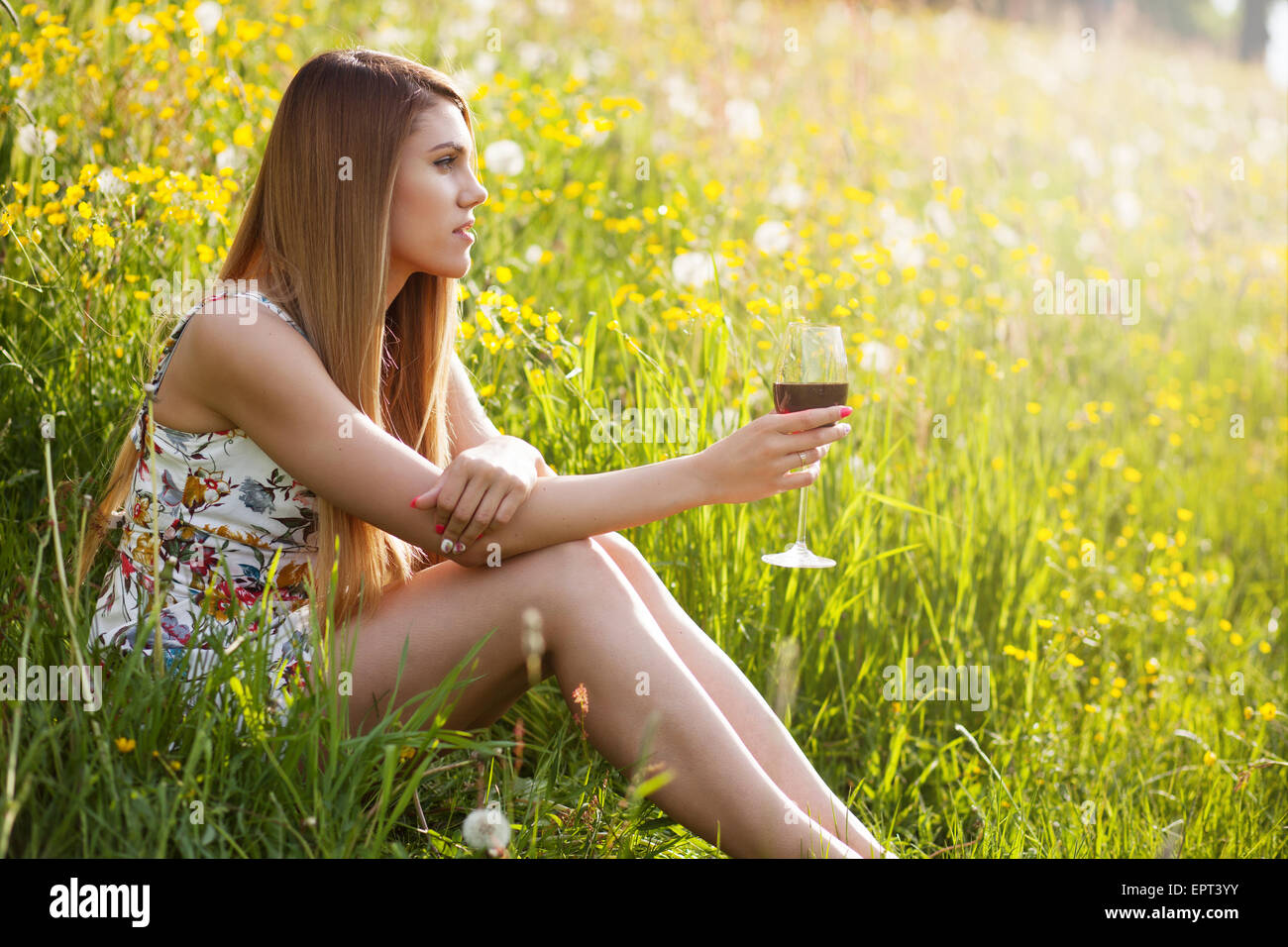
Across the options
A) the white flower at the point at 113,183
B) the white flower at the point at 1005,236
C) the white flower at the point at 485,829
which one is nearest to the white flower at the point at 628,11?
the white flower at the point at 1005,236

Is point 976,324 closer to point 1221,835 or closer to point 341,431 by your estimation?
point 1221,835

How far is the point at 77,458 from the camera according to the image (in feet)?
7.70

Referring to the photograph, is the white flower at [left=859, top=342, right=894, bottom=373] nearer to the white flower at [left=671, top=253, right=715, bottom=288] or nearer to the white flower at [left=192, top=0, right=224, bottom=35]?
the white flower at [left=671, top=253, right=715, bottom=288]

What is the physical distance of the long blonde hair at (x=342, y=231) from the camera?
1869 mm

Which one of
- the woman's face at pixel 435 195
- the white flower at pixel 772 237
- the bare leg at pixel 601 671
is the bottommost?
the bare leg at pixel 601 671

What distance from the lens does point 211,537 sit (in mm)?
1856

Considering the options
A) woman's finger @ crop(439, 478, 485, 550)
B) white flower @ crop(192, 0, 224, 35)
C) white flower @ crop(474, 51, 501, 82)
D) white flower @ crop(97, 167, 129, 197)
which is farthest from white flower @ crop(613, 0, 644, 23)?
woman's finger @ crop(439, 478, 485, 550)

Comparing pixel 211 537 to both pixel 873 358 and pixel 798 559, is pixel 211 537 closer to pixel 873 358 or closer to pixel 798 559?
pixel 798 559

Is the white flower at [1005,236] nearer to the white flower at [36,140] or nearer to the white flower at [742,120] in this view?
the white flower at [742,120]

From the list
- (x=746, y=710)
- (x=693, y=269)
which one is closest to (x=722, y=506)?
(x=746, y=710)

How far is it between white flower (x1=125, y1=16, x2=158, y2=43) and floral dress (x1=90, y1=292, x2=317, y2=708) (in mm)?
1176

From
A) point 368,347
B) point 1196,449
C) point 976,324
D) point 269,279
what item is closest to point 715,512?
point 368,347

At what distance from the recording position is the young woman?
1.75 m

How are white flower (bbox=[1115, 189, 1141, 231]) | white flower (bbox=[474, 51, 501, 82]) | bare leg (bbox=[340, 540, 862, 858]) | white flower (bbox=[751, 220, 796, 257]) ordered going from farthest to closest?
white flower (bbox=[1115, 189, 1141, 231]) → white flower (bbox=[474, 51, 501, 82]) → white flower (bbox=[751, 220, 796, 257]) → bare leg (bbox=[340, 540, 862, 858])
